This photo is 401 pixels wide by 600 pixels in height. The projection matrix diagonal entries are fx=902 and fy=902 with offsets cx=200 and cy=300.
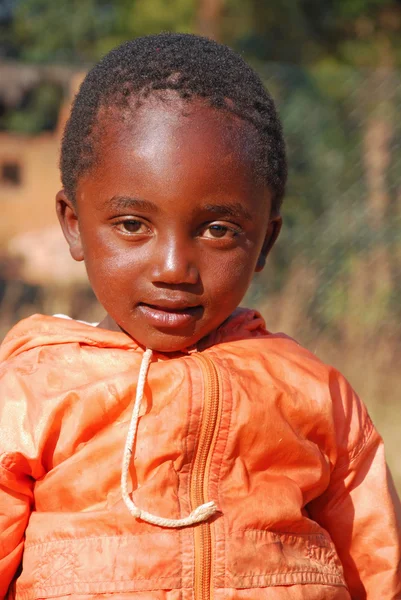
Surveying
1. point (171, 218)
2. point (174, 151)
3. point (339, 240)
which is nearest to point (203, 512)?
point (171, 218)

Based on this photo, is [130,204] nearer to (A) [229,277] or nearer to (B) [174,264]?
(B) [174,264]

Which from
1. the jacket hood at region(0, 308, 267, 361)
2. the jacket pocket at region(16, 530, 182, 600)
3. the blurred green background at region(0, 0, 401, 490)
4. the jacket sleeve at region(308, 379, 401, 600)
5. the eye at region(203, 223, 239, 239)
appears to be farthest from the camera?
the blurred green background at region(0, 0, 401, 490)

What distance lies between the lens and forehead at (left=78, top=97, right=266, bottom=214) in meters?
2.06

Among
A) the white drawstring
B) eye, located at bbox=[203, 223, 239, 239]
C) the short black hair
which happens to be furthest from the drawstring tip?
the short black hair

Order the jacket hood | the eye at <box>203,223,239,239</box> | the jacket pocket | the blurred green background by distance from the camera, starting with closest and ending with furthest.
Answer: the jacket pocket
the eye at <box>203,223,239,239</box>
the jacket hood
the blurred green background

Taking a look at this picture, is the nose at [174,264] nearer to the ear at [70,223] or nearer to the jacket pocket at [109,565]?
the ear at [70,223]

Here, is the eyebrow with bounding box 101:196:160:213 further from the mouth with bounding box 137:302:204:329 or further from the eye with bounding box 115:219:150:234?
the mouth with bounding box 137:302:204:329

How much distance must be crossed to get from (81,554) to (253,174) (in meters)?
0.98

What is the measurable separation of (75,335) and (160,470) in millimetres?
405

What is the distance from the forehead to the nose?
0.38 feet

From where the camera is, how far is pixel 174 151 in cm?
207

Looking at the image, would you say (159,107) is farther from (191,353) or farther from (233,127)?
(191,353)

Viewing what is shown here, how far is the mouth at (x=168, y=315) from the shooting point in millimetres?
2143

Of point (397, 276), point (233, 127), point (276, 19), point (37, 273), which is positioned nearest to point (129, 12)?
point (276, 19)
